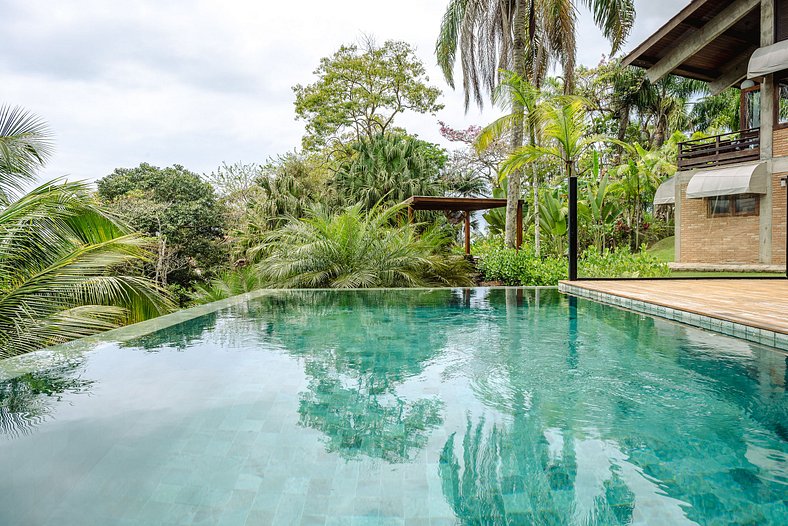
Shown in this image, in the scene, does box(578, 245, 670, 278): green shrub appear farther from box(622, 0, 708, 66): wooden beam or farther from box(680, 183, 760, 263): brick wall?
box(622, 0, 708, 66): wooden beam

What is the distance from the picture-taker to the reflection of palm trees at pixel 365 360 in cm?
223

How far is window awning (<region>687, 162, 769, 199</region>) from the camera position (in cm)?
1212

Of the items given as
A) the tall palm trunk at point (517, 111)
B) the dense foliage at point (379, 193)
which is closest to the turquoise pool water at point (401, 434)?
the dense foliage at point (379, 193)

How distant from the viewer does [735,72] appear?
14.7 meters

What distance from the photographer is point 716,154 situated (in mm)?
13594

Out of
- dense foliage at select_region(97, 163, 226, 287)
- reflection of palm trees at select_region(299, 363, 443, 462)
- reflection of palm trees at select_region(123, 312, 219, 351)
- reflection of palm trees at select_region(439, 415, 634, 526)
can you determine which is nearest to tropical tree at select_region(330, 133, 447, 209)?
dense foliage at select_region(97, 163, 226, 287)

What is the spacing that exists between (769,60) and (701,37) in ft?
7.40

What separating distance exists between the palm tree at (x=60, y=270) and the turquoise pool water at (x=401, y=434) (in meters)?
1.29

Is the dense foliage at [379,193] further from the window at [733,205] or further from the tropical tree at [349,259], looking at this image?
the window at [733,205]

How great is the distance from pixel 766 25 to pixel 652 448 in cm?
1449

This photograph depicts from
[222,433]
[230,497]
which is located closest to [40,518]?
[230,497]

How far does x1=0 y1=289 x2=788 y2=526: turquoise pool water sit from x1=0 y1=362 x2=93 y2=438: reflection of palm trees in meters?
0.01

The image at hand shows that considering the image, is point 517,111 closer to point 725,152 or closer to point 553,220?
point 553,220

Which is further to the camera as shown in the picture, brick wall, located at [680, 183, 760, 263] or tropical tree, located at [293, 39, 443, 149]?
tropical tree, located at [293, 39, 443, 149]
